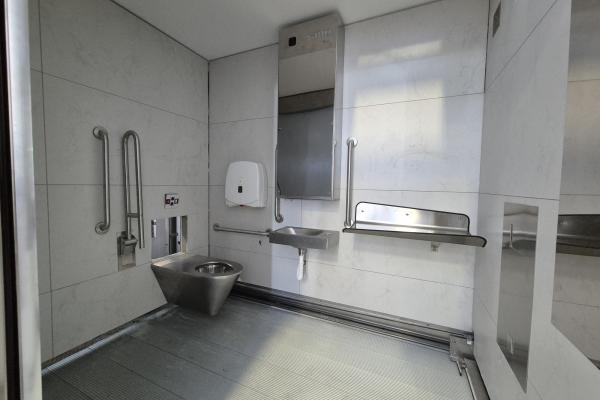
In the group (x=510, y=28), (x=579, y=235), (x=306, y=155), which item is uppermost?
(x=510, y=28)

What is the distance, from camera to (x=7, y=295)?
1.19 ft

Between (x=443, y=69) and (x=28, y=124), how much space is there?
1.88m

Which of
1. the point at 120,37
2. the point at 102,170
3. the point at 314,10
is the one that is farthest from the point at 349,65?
the point at 102,170

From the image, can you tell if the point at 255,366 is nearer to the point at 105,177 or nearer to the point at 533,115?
the point at 105,177

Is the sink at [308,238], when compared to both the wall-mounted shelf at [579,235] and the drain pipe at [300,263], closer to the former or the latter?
the drain pipe at [300,263]

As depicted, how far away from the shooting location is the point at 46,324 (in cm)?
139

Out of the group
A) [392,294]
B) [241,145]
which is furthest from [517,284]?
[241,145]

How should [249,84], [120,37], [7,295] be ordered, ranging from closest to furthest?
[7,295] < [120,37] < [249,84]

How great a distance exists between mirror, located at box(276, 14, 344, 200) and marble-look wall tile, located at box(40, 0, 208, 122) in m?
0.87

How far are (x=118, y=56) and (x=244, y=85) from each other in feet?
2.94


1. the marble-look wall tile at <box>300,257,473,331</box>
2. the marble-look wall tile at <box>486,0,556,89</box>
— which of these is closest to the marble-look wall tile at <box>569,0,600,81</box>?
the marble-look wall tile at <box>486,0,556,89</box>

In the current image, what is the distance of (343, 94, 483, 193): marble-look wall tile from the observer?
1.53 m

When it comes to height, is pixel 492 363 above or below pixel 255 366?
above

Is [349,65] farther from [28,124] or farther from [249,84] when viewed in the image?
[28,124]
